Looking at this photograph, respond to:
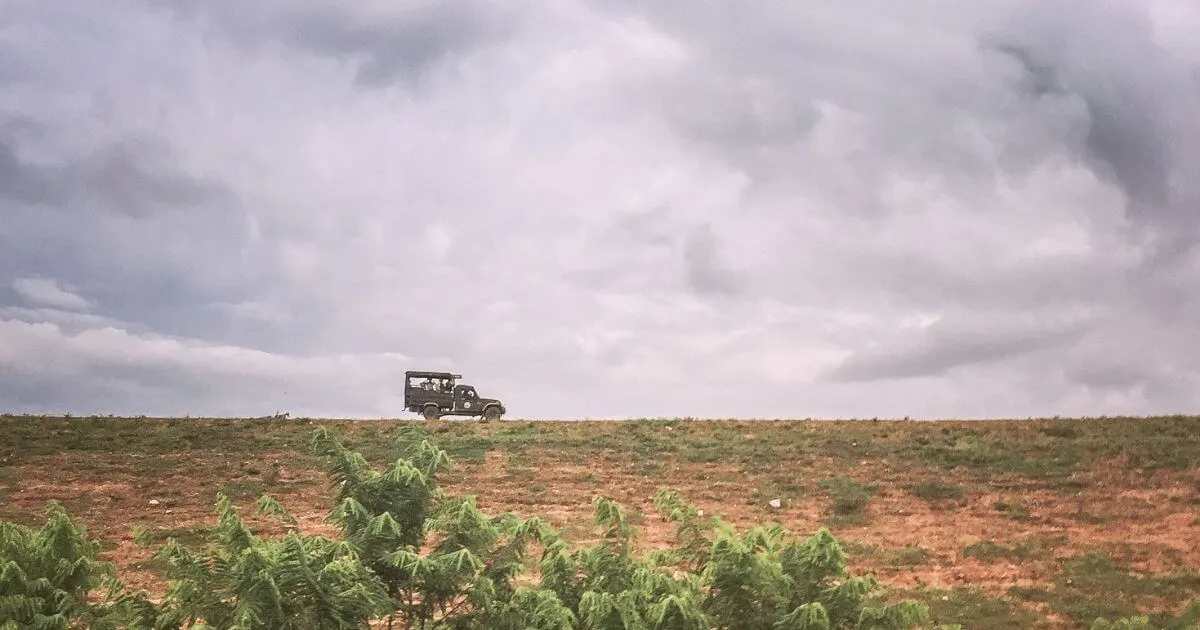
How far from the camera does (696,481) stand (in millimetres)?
24484

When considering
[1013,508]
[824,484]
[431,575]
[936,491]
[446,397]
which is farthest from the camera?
[446,397]

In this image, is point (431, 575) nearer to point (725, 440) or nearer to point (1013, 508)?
point (1013, 508)

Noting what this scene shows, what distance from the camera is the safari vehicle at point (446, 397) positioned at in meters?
37.8

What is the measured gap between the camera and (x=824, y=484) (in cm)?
2403

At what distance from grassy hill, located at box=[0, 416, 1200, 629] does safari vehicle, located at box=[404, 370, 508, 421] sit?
4.95 m

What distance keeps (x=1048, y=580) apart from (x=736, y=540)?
13.7m

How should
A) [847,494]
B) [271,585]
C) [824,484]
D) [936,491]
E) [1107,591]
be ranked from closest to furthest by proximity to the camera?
1. [271,585]
2. [1107,591]
3. [847,494]
4. [936,491]
5. [824,484]

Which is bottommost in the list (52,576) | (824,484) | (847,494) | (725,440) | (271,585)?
(847,494)

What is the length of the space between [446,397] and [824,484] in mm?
19204

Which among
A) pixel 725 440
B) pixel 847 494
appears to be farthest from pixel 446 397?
pixel 847 494

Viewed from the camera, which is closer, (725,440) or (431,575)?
(431,575)

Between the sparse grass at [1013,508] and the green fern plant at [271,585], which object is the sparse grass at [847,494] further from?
the green fern plant at [271,585]

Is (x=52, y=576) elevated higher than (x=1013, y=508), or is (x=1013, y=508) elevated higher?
(x=52, y=576)

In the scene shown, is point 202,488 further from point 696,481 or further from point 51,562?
point 51,562
